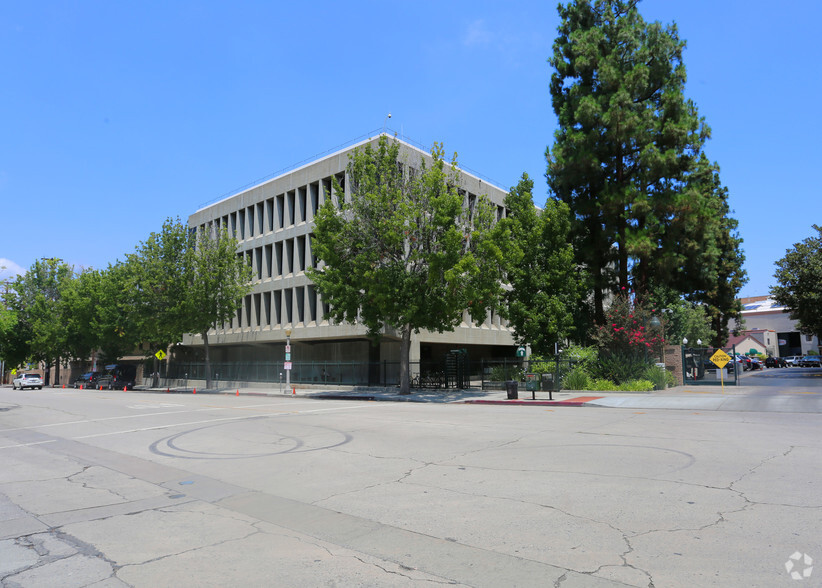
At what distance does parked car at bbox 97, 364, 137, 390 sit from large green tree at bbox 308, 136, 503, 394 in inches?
1286

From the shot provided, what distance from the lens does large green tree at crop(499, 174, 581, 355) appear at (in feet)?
104

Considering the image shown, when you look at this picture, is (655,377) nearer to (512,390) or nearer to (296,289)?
(512,390)

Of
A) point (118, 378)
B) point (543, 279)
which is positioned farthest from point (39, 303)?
point (543, 279)

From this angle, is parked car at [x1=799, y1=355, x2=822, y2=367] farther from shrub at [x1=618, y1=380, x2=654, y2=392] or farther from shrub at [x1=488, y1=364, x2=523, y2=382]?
shrub at [x1=618, y1=380, x2=654, y2=392]

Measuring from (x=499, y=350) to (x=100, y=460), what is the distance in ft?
150

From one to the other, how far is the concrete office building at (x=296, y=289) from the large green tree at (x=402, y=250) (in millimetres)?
9607

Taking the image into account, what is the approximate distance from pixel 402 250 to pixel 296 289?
56.2 ft

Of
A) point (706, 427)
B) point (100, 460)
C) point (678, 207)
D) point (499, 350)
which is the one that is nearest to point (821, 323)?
point (678, 207)

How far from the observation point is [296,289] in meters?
42.5

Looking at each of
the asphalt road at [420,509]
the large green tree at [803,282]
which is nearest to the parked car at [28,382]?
the asphalt road at [420,509]

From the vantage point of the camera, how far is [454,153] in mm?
28094

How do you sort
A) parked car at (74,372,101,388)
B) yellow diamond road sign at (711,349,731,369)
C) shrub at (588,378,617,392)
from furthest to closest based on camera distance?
1. parked car at (74,372,101,388)
2. shrub at (588,378,617,392)
3. yellow diamond road sign at (711,349,731,369)

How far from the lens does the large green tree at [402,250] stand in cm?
2580

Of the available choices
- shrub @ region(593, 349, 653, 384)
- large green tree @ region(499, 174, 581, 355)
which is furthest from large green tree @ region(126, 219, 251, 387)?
shrub @ region(593, 349, 653, 384)
